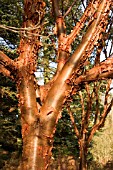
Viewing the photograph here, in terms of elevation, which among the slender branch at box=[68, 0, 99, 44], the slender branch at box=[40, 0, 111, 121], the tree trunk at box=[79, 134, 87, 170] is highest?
the slender branch at box=[68, 0, 99, 44]

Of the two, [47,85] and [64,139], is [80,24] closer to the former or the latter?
[47,85]

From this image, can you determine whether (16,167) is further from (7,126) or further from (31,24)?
(31,24)

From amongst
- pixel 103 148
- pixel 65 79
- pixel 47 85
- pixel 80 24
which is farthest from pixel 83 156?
pixel 103 148

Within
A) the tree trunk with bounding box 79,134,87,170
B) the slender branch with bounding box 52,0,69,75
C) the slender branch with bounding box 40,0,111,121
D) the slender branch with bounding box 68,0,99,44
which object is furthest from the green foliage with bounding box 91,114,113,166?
the slender branch with bounding box 40,0,111,121

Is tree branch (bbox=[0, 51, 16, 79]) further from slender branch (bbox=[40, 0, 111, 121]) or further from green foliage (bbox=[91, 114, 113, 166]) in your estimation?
green foliage (bbox=[91, 114, 113, 166])

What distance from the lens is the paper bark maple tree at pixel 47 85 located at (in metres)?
1.92

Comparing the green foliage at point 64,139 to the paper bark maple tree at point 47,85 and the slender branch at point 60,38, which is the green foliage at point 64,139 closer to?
the slender branch at point 60,38

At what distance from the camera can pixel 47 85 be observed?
2.22 m

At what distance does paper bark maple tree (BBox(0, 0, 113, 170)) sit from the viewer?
1922 millimetres

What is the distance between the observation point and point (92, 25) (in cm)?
224

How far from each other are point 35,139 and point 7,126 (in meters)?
8.46

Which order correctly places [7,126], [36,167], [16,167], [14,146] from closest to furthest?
[36,167] → [7,126] → [14,146] → [16,167]

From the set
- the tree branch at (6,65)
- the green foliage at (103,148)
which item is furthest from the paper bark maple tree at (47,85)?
the green foliage at (103,148)

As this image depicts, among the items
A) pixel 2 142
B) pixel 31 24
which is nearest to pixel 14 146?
pixel 2 142
